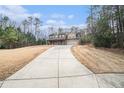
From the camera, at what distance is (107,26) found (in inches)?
357

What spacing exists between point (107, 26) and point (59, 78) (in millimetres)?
4974

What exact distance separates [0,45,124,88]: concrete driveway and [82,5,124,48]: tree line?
113 inches

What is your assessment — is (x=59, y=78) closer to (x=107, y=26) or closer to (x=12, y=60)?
(x=12, y=60)

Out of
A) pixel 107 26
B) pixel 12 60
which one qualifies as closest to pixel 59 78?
pixel 12 60

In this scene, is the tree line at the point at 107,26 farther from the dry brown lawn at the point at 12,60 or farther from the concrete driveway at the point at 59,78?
the concrete driveway at the point at 59,78

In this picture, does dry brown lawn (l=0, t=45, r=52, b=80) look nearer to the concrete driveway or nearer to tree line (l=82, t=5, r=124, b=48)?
the concrete driveway

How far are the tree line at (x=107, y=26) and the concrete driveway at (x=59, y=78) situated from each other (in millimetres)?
2861

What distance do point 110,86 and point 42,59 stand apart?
87.7 inches

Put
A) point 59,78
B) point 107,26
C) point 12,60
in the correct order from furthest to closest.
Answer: point 107,26
point 12,60
point 59,78

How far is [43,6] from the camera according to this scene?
199 inches

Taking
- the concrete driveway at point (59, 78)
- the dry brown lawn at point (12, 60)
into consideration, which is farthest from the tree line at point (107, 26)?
the concrete driveway at point (59, 78)
